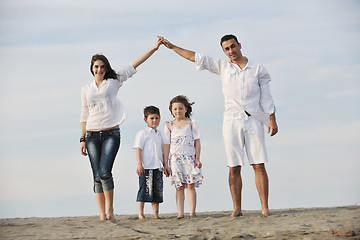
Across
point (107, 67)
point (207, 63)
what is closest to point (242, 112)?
point (207, 63)

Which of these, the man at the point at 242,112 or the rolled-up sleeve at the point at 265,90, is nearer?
the man at the point at 242,112

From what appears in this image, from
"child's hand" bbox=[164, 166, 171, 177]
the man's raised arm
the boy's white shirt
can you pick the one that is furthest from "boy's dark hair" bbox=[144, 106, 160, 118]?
the man's raised arm

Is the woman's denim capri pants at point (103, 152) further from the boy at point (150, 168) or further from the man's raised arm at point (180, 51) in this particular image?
the man's raised arm at point (180, 51)

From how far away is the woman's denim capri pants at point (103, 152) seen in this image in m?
6.72

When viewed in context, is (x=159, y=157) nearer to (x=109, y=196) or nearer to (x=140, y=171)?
(x=140, y=171)

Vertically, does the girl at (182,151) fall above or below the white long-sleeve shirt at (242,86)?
below

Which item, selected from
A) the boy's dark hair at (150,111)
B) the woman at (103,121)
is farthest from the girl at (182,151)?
the woman at (103,121)

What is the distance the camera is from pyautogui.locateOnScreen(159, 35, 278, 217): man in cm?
656

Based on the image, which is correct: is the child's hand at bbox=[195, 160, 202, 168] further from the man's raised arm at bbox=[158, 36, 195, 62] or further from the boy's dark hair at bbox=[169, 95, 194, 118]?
the man's raised arm at bbox=[158, 36, 195, 62]

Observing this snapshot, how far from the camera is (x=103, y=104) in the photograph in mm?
6844

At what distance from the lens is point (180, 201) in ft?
22.7

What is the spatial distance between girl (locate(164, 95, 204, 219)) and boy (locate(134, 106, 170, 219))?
0.16 meters

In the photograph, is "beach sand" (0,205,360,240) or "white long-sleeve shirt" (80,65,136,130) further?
"white long-sleeve shirt" (80,65,136,130)

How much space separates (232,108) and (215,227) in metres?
1.61
